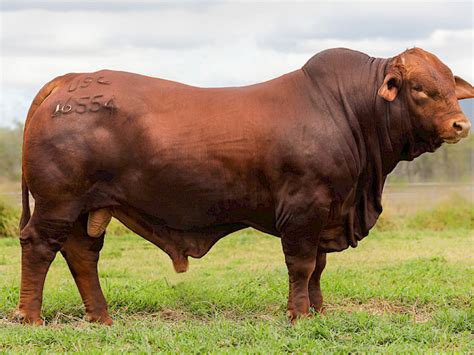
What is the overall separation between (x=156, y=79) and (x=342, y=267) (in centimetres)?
469

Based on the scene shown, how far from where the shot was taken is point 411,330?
258 inches

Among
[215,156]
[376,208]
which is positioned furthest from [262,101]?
[376,208]

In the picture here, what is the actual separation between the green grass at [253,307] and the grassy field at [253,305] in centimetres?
1

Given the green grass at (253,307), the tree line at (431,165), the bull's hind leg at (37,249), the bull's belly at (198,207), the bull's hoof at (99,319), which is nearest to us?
the green grass at (253,307)

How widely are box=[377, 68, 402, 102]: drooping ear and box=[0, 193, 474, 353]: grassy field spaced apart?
1760 mm

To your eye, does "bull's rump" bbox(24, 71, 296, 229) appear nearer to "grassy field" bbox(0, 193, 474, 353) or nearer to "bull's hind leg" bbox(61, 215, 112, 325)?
"bull's hind leg" bbox(61, 215, 112, 325)

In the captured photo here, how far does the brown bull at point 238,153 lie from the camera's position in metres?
6.78

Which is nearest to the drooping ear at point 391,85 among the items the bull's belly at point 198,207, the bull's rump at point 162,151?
the bull's rump at point 162,151

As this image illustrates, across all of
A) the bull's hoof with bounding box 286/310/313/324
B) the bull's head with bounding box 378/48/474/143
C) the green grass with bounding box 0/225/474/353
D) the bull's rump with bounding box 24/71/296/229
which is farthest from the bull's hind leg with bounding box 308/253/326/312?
the bull's head with bounding box 378/48/474/143

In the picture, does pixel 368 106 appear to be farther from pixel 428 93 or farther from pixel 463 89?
pixel 463 89

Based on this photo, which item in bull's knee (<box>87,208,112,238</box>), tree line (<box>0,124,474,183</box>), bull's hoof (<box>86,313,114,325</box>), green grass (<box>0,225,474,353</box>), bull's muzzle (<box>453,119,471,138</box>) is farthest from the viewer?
tree line (<box>0,124,474,183</box>)

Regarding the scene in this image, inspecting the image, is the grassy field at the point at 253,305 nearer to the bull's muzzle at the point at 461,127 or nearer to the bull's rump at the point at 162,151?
the bull's rump at the point at 162,151

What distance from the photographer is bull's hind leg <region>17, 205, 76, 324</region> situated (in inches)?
279

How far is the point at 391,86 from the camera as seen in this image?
6.86m
